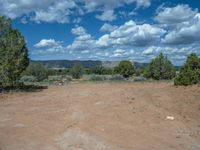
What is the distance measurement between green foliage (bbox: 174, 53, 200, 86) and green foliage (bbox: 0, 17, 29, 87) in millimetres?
13879

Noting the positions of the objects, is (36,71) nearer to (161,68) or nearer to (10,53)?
(161,68)

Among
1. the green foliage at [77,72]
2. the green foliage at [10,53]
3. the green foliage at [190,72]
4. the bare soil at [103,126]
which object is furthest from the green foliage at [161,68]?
the bare soil at [103,126]

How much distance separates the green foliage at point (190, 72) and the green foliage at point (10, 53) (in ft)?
45.5

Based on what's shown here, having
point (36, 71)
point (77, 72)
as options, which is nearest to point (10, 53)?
point (36, 71)

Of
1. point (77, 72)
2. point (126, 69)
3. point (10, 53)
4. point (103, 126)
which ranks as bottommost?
point (103, 126)

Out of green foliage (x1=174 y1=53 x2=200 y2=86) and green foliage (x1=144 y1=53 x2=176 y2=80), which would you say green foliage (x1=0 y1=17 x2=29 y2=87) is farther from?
green foliage (x1=144 y1=53 x2=176 y2=80)

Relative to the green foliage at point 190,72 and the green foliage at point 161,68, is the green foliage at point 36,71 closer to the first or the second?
the green foliage at point 161,68

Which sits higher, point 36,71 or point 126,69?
point 126,69

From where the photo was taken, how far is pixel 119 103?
669 inches

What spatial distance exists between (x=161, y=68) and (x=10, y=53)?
28.1m

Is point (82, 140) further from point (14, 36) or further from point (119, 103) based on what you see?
point (14, 36)

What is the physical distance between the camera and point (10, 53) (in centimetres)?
2412

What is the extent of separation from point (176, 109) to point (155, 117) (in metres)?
2.49

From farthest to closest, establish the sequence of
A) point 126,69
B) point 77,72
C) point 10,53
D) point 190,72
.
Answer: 1. point 77,72
2. point 126,69
3. point 190,72
4. point 10,53
